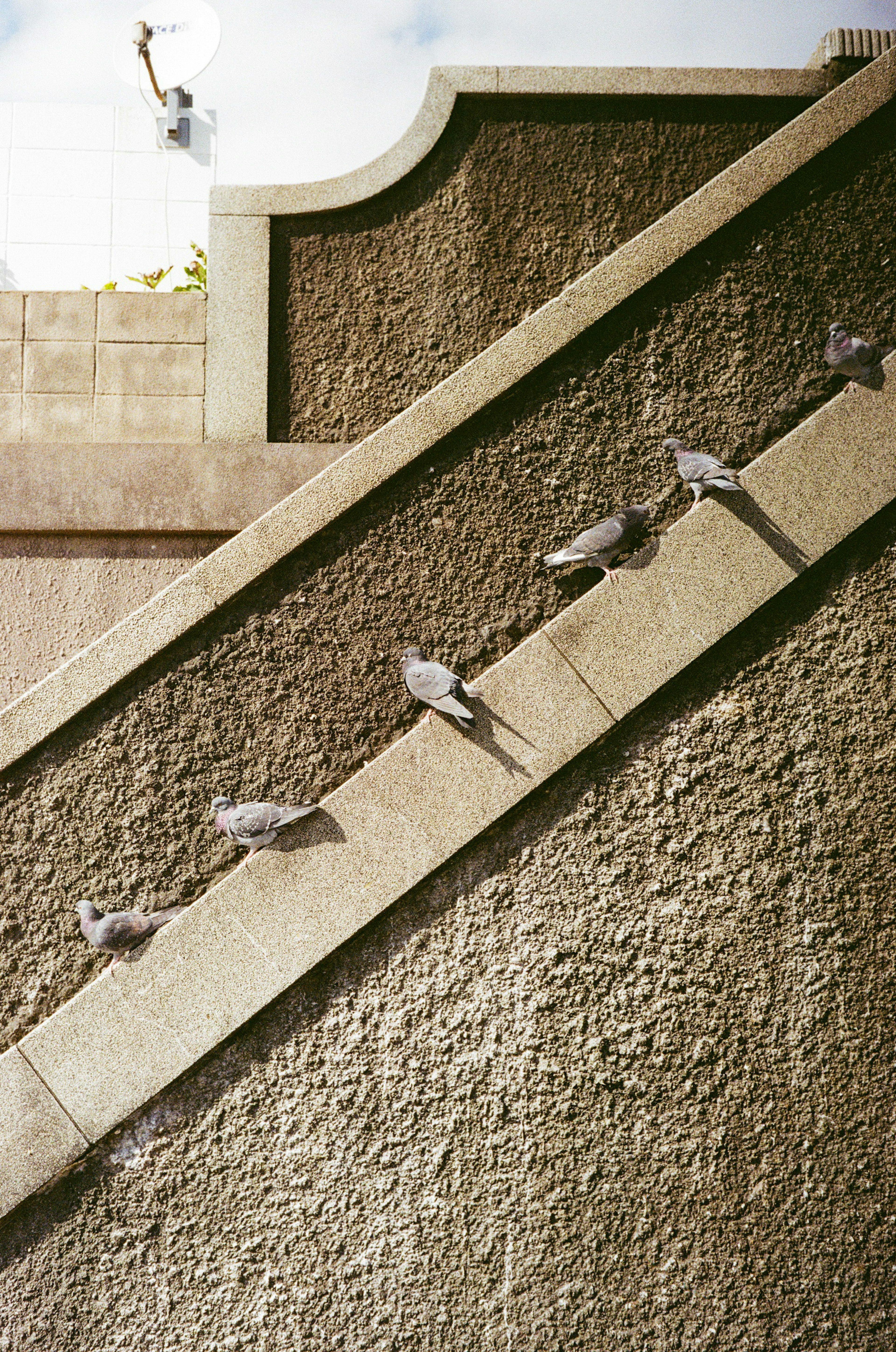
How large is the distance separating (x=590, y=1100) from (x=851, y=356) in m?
3.37

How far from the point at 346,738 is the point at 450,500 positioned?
117 cm

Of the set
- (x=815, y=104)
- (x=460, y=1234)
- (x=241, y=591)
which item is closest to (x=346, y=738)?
(x=241, y=591)

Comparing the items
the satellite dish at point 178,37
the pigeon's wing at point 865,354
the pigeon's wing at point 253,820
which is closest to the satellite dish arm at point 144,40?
the satellite dish at point 178,37

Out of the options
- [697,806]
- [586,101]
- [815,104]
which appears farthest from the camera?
[586,101]

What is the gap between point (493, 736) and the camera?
318cm

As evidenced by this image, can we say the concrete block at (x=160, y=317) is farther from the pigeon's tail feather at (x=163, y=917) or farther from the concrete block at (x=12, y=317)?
the pigeon's tail feather at (x=163, y=917)

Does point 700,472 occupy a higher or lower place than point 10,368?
lower

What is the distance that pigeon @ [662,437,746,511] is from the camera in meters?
3.15

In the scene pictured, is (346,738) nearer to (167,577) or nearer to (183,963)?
(183,963)

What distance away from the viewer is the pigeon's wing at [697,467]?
10.4 feet

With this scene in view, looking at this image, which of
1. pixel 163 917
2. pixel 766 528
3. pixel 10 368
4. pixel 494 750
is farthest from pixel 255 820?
pixel 10 368

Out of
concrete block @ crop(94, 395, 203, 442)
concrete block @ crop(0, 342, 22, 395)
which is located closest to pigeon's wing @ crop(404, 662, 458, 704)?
concrete block @ crop(94, 395, 203, 442)

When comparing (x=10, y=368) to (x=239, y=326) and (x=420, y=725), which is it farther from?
(x=420, y=725)

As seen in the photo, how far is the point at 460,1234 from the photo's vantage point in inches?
118
